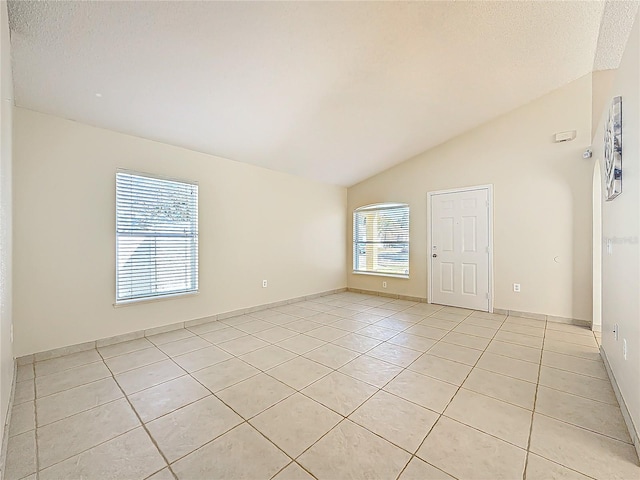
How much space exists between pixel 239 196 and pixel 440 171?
339cm

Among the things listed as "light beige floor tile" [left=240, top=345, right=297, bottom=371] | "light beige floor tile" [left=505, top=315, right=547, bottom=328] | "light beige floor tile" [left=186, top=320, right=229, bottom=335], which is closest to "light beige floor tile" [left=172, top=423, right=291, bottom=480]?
"light beige floor tile" [left=240, top=345, right=297, bottom=371]

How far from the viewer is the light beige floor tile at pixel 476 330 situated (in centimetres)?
347

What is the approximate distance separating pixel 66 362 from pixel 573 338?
532 cm

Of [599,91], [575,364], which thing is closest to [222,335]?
[575,364]

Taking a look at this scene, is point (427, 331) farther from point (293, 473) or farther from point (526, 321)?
point (293, 473)

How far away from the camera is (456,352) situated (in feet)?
9.57

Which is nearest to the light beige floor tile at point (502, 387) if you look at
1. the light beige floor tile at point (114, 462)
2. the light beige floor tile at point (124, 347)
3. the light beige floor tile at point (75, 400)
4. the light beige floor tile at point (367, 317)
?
the light beige floor tile at point (367, 317)

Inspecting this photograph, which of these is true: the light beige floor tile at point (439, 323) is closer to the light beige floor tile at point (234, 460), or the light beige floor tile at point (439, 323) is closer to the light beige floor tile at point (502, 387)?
the light beige floor tile at point (502, 387)

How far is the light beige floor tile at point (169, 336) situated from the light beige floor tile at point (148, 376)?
63 cm

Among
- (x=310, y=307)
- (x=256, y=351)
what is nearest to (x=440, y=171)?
(x=310, y=307)

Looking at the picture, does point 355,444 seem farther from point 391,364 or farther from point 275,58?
point 275,58

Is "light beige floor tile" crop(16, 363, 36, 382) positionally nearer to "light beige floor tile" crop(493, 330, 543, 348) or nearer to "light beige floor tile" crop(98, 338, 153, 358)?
"light beige floor tile" crop(98, 338, 153, 358)

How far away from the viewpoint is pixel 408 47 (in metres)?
2.70

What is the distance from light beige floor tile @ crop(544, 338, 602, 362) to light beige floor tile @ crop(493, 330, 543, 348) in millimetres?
81
